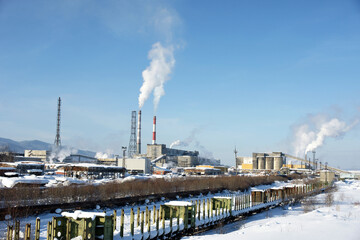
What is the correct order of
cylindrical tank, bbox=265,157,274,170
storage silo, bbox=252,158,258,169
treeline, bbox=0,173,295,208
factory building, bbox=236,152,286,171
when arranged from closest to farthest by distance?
treeline, bbox=0,173,295,208
factory building, bbox=236,152,286,171
cylindrical tank, bbox=265,157,274,170
storage silo, bbox=252,158,258,169

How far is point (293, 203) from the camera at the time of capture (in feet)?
109

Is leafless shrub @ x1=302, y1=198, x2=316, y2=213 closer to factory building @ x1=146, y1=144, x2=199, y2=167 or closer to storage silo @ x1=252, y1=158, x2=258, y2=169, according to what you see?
factory building @ x1=146, y1=144, x2=199, y2=167

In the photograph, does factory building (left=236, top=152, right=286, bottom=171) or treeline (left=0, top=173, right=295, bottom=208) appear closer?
treeline (left=0, top=173, right=295, bottom=208)

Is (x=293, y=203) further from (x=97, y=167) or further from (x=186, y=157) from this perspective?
(x=186, y=157)

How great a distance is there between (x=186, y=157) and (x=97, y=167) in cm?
6865

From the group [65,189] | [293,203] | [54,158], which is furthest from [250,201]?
[54,158]

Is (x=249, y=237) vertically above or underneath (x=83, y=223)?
underneath

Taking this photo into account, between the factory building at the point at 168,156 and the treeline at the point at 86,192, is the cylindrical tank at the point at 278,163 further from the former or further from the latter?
the treeline at the point at 86,192

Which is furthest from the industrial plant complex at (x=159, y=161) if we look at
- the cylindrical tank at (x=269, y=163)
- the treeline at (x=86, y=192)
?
the treeline at (x=86, y=192)

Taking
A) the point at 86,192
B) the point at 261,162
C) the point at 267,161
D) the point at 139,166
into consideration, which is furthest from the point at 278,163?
the point at 86,192

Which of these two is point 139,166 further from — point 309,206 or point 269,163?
point 309,206

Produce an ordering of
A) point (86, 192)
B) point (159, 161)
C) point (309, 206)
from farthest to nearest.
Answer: point (159, 161)
point (309, 206)
point (86, 192)

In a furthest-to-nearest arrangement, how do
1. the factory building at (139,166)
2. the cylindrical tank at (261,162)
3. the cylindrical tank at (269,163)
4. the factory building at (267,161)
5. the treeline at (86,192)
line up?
the cylindrical tank at (261,162)
the cylindrical tank at (269,163)
the factory building at (267,161)
the factory building at (139,166)
the treeline at (86,192)

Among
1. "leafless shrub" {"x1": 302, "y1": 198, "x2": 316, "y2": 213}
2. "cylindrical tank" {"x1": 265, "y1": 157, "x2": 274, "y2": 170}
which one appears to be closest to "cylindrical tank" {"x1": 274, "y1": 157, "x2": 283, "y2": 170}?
"cylindrical tank" {"x1": 265, "y1": 157, "x2": 274, "y2": 170}
